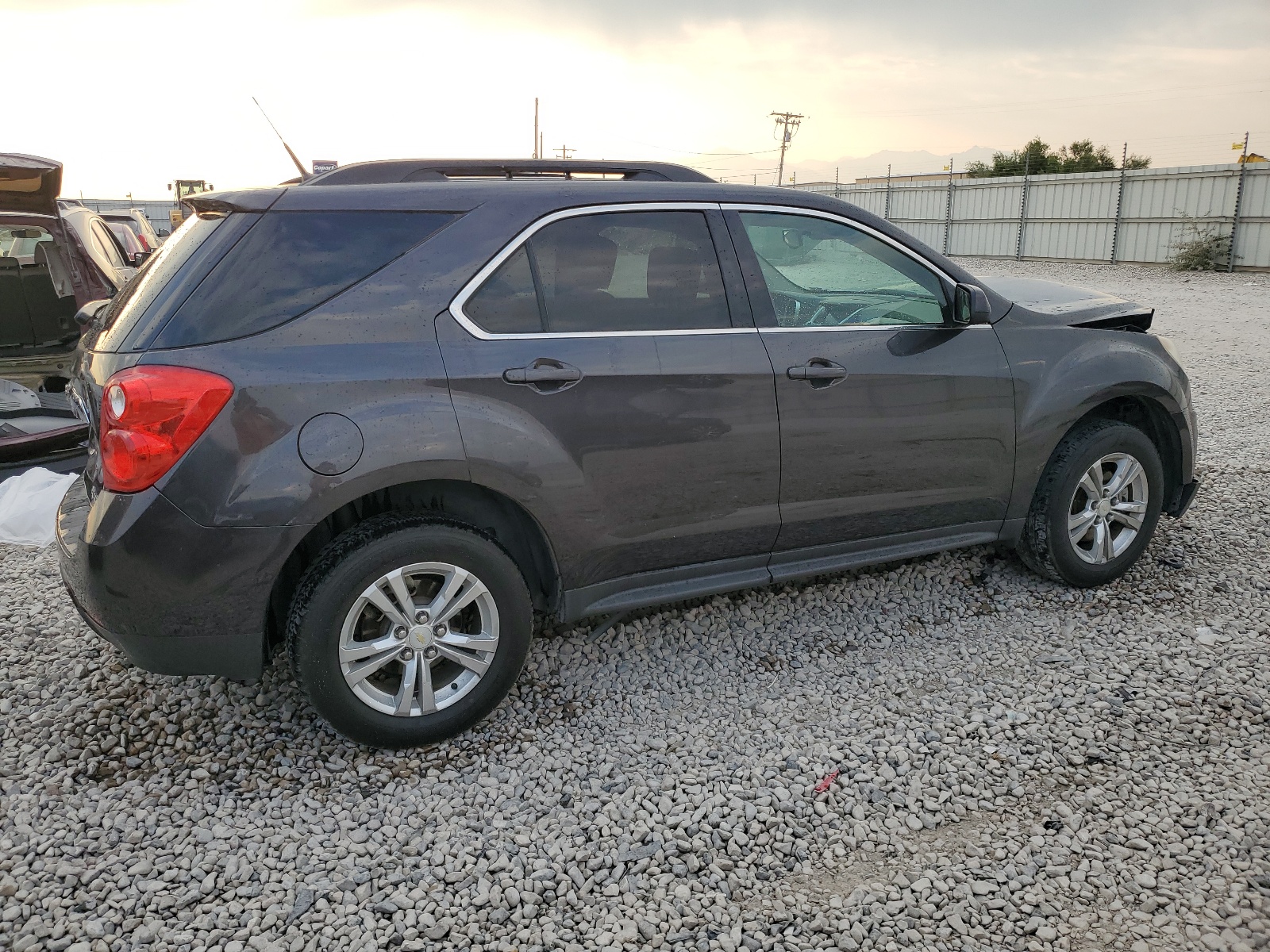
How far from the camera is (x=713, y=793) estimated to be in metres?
3.02

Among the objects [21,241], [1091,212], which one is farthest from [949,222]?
[21,241]

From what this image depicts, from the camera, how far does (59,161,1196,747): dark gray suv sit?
2.84m

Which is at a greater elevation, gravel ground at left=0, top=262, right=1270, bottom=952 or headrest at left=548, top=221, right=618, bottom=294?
headrest at left=548, top=221, right=618, bottom=294

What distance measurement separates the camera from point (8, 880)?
260cm

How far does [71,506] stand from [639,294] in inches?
81.9

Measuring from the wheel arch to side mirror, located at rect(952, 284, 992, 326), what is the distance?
6.33 ft

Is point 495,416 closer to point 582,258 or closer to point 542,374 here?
point 542,374

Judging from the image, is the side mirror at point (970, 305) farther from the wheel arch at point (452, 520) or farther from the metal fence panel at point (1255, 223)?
the metal fence panel at point (1255, 223)

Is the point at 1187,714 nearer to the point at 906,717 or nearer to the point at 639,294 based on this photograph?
the point at 906,717

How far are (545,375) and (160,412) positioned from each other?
1155mm

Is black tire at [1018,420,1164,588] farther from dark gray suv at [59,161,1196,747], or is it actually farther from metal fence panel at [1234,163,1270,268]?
metal fence panel at [1234,163,1270,268]

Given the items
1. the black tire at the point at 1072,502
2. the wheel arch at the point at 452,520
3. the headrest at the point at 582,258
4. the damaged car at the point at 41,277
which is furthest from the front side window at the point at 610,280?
the damaged car at the point at 41,277

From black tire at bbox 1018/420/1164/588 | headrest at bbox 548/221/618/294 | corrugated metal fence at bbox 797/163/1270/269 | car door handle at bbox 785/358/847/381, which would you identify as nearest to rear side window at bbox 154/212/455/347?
headrest at bbox 548/221/618/294

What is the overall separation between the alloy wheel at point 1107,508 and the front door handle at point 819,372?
1.45 meters
